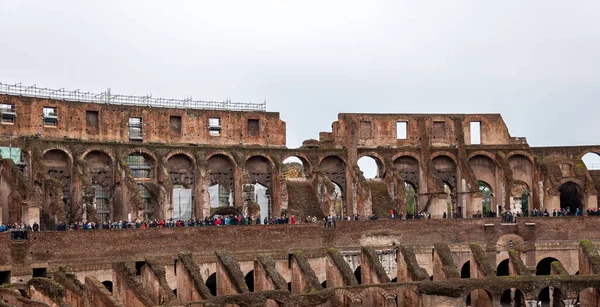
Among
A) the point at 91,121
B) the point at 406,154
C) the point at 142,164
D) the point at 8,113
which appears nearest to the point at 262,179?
→ the point at 142,164

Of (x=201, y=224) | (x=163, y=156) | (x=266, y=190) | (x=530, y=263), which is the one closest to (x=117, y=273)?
(x=201, y=224)

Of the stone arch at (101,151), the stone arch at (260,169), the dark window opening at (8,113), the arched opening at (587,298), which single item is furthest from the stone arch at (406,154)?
the dark window opening at (8,113)

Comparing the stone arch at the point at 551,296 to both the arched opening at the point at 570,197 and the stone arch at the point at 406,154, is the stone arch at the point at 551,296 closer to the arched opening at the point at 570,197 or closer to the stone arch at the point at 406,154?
the arched opening at the point at 570,197

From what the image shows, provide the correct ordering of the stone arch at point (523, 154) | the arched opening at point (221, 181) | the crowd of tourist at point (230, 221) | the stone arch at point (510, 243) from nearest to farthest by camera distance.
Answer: the crowd of tourist at point (230, 221)
the stone arch at point (510, 243)
the arched opening at point (221, 181)
the stone arch at point (523, 154)

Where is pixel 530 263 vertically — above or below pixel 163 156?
below

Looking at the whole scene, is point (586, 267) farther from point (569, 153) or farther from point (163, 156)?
point (163, 156)

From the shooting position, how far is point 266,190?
55312 millimetres

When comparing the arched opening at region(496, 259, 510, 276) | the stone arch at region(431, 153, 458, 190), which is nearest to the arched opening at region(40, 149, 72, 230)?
the stone arch at region(431, 153, 458, 190)

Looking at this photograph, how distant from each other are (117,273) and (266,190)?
1757 centimetres

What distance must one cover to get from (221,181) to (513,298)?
19.5 m

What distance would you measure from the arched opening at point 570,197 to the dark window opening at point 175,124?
27.2 metres

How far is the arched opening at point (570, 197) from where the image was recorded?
5850 centimetres

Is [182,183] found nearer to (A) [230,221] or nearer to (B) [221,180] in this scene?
(B) [221,180]

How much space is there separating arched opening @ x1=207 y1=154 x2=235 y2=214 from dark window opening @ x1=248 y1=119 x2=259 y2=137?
3226 millimetres
